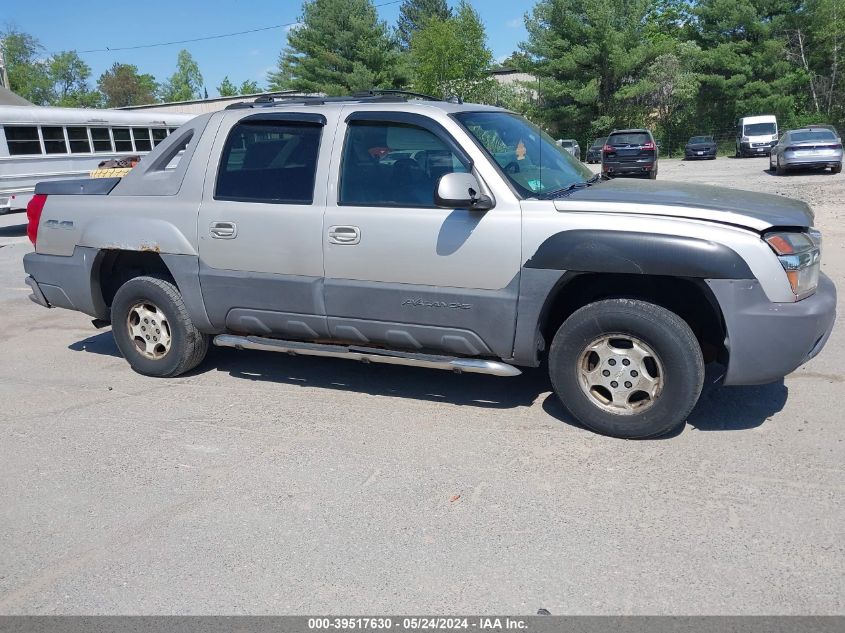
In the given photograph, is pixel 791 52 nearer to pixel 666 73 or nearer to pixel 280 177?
pixel 666 73

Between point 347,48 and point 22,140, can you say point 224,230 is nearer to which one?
point 22,140

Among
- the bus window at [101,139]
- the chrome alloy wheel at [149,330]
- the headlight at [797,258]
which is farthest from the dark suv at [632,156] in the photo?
the headlight at [797,258]

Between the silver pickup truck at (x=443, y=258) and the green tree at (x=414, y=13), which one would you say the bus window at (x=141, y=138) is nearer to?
the silver pickup truck at (x=443, y=258)

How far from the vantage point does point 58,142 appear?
17.7 metres

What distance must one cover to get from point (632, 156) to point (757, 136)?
53.9 feet

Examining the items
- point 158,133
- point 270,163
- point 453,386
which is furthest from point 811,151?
point 270,163

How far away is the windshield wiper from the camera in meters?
4.80

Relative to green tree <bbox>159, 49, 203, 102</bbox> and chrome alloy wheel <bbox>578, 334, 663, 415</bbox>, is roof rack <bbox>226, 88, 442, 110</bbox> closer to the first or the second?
chrome alloy wheel <bbox>578, 334, 663, 415</bbox>

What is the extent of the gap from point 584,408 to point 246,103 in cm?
327

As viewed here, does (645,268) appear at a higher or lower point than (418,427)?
higher

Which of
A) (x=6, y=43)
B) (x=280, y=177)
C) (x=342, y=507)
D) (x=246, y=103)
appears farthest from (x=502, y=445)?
(x=6, y=43)

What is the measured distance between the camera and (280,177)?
5328mm

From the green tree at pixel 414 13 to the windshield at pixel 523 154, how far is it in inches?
3273

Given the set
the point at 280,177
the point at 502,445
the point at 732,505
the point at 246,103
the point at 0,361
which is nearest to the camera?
the point at 732,505
